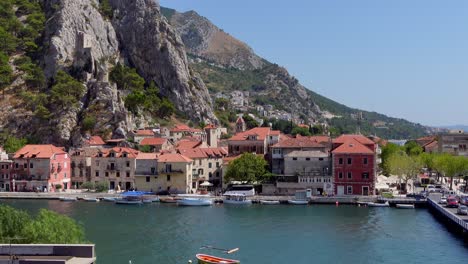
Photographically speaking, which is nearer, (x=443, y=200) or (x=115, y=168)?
(x=443, y=200)

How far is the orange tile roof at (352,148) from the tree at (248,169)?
9918 millimetres

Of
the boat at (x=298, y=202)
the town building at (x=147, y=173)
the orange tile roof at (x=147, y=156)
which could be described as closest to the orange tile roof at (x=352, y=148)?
the boat at (x=298, y=202)

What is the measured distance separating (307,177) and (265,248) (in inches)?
1332

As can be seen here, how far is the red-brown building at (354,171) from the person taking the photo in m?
81.7

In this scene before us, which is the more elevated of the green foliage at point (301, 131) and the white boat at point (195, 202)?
the green foliage at point (301, 131)

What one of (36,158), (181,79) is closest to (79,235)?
(36,158)

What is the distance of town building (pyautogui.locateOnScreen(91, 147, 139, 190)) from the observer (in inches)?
3515

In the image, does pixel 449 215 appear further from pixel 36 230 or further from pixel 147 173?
pixel 147 173

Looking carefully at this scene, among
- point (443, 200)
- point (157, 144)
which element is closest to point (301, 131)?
point (157, 144)

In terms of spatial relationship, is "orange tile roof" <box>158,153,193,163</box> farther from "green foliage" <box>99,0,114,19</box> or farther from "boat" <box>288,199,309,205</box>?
"green foliage" <box>99,0,114,19</box>

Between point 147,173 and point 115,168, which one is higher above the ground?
point 115,168

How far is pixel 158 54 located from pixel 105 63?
14542 mm

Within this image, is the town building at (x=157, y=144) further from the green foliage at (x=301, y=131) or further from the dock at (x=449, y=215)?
the green foliage at (x=301, y=131)

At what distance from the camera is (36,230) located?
117 feet
